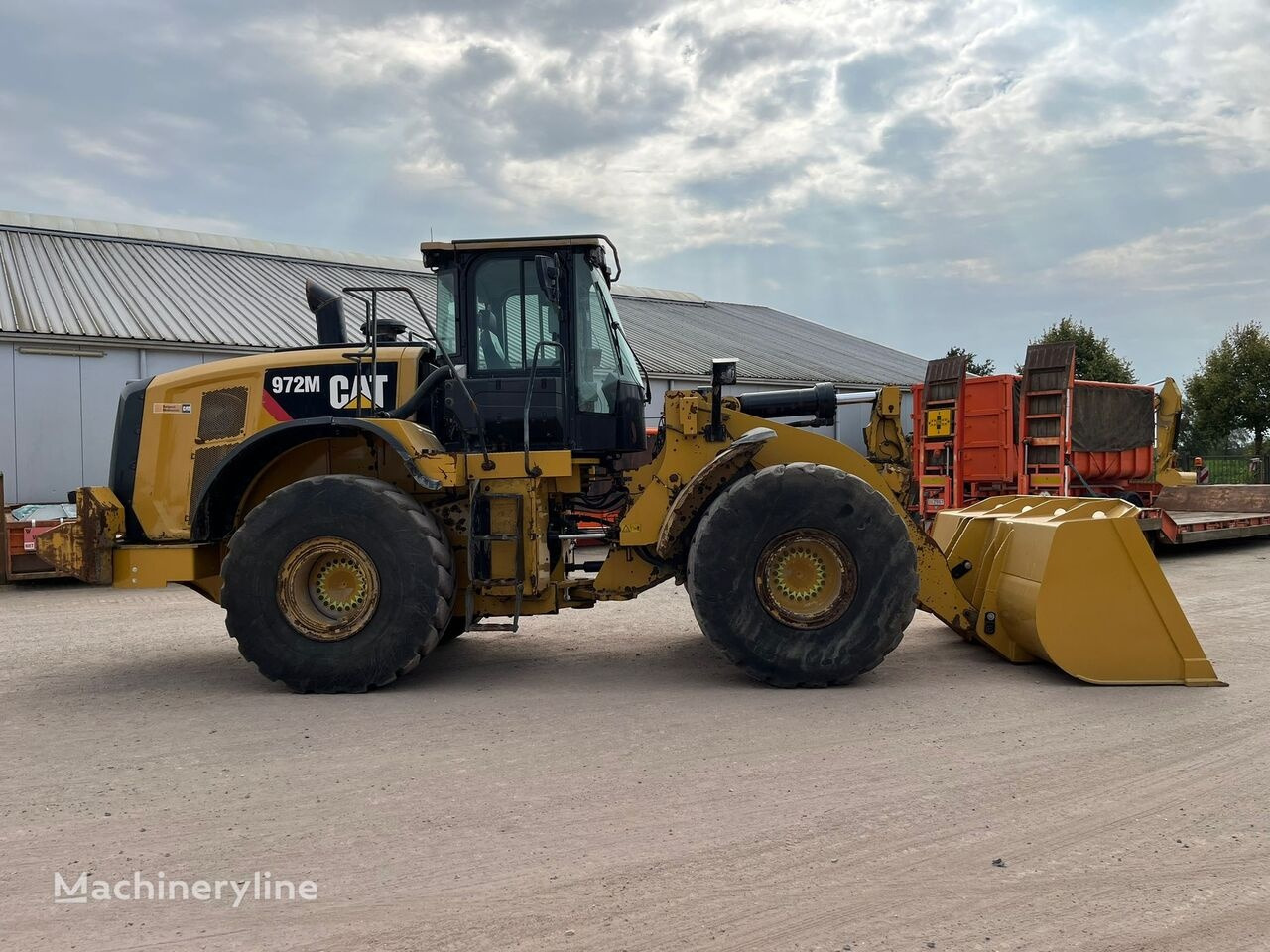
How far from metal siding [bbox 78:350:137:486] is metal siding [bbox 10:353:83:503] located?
0.08m

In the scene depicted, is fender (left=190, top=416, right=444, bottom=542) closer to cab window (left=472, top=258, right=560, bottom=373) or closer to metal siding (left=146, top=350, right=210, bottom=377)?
cab window (left=472, top=258, right=560, bottom=373)

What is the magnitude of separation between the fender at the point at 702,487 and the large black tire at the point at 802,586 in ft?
0.76

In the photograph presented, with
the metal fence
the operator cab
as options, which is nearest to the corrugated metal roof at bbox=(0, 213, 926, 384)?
the operator cab

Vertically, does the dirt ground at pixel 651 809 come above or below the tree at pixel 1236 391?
below

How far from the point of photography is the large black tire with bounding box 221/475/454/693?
5.94 m

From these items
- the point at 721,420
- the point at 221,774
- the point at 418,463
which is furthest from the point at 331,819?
the point at 721,420

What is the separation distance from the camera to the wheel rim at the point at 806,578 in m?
5.94

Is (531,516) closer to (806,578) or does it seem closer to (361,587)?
(361,587)

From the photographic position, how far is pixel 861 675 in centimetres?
618

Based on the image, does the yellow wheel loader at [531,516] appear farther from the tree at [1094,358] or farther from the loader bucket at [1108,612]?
the tree at [1094,358]

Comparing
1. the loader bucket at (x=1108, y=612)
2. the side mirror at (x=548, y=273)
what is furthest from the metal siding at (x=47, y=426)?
the loader bucket at (x=1108, y=612)

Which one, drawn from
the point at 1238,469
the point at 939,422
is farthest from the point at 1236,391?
the point at 939,422

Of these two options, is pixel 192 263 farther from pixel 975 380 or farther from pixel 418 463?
pixel 418 463

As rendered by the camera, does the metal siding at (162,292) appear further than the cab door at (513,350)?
Yes
